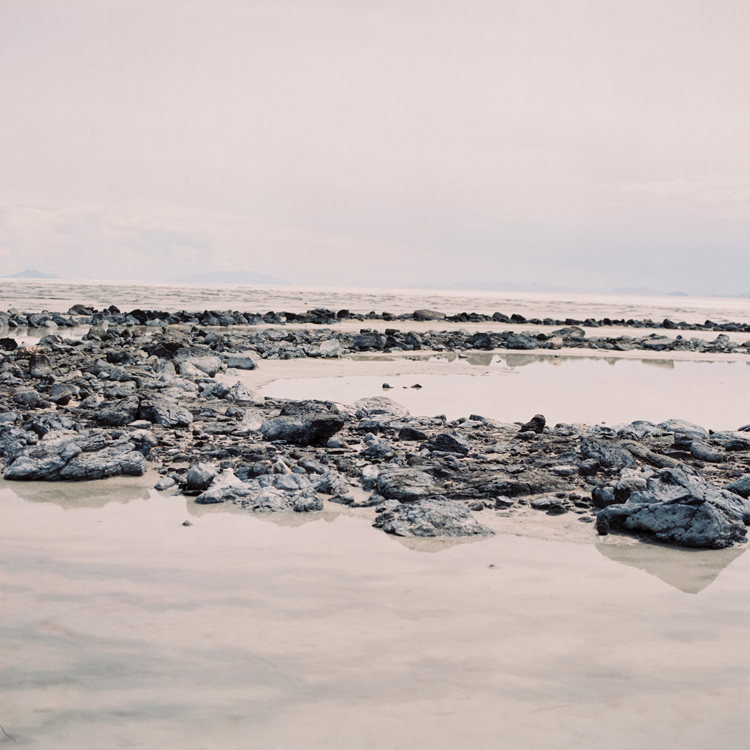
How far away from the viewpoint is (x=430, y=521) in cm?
493

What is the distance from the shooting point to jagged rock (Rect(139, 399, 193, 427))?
8.03m

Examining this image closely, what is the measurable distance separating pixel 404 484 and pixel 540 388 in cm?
817

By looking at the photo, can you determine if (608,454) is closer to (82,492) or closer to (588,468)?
(588,468)

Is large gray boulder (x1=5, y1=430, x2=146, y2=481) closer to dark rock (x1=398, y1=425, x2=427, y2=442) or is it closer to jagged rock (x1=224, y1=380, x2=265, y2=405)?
dark rock (x1=398, y1=425, x2=427, y2=442)

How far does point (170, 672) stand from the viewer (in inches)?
118

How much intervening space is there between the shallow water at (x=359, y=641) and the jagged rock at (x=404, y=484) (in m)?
0.81

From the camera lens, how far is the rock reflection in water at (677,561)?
13.7 feet

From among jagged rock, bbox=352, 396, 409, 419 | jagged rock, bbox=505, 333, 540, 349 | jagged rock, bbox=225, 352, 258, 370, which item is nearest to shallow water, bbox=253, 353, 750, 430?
jagged rock, bbox=225, 352, 258, 370

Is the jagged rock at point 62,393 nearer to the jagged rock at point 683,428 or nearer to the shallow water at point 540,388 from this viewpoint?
the shallow water at point 540,388

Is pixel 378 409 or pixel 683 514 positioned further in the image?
pixel 378 409

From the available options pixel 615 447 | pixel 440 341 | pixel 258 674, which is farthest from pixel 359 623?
pixel 440 341

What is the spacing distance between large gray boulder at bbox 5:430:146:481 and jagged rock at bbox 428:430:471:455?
9.91 ft

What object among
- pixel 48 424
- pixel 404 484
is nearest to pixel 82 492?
pixel 48 424

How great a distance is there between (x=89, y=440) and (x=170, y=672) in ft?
13.5
